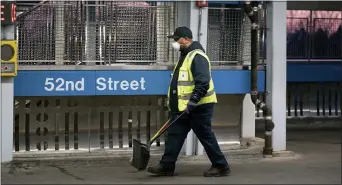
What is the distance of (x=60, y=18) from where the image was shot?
8.15 m

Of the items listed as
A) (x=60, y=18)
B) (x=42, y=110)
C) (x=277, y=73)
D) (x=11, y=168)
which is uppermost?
(x=60, y=18)

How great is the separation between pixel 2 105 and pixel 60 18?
1.47 m

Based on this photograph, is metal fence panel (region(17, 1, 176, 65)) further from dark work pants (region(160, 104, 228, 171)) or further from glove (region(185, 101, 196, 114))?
glove (region(185, 101, 196, 114))

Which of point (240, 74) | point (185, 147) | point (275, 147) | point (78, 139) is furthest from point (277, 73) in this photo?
point (78, 139)

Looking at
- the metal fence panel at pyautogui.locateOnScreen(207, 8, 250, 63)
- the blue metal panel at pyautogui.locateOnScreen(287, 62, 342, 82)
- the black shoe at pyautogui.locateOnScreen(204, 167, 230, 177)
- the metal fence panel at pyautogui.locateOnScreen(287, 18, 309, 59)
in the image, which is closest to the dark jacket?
the black shoe at pyautogui.locateOnScreen(204, 167, 230, 177)

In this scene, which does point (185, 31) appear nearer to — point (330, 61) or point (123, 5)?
point (123, 5)

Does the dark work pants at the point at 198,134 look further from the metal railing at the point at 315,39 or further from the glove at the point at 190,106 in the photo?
the metal railing at the point at 315,39

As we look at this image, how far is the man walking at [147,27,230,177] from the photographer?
6.88 m

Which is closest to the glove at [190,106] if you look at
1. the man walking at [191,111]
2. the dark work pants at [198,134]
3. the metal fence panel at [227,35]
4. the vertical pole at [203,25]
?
the man walking at [191,111]

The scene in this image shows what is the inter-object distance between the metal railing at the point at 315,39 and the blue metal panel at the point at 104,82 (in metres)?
4.98

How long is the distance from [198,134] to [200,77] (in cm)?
70

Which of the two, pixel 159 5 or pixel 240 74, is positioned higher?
pixel 159 5

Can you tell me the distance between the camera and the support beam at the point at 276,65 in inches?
328

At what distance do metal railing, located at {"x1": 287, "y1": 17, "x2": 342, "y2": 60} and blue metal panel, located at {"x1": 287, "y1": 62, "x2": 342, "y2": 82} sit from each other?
0.27m
